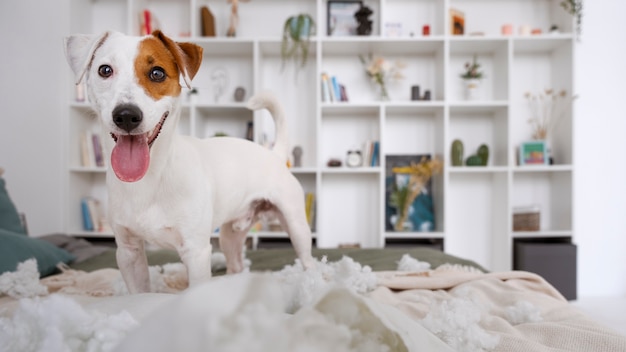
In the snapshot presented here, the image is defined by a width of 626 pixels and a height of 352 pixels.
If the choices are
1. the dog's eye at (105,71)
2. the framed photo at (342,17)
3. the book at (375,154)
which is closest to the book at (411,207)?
the book at (375,154)

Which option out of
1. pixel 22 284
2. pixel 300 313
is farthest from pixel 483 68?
pixel 300 313

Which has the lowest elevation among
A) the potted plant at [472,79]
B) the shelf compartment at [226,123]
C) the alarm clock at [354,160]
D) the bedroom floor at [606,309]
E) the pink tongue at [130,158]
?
the bedroom floor at [606,309]

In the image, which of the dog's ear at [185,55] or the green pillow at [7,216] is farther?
the green pillow at [7,216]

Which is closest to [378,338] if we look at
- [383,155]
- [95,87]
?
[95,87]

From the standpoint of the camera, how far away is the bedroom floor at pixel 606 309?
281 centimetres

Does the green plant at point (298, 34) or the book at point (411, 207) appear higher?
the green plant at point (298, 34)

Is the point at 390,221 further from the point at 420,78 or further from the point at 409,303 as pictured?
the point at 409,303

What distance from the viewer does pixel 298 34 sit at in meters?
3.22

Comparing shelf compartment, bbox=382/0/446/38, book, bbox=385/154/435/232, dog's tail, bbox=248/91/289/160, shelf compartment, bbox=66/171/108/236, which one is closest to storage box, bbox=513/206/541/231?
book, bbox=385/154/435/232

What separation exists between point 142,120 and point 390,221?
111 inches

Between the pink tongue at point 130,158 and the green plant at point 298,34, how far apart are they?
99.2 inches

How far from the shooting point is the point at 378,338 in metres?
0.46

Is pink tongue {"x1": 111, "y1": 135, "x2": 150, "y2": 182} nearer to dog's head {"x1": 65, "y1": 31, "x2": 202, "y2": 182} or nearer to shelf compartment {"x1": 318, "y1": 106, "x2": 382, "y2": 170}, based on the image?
dog's head {"x1": 65, "y1": 31, "x2": 202, "y2": 182}

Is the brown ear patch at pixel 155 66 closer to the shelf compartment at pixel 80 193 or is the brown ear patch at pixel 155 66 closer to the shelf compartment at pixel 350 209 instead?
the shelf compartment at pixel 80 193
